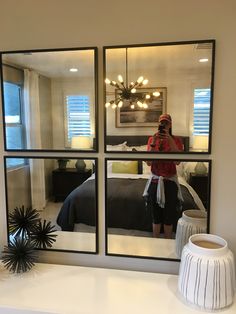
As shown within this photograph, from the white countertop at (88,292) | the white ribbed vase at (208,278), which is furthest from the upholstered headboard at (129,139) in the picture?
the white countertop at (88,292)

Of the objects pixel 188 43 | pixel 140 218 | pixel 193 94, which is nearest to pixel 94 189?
pixel 140 218

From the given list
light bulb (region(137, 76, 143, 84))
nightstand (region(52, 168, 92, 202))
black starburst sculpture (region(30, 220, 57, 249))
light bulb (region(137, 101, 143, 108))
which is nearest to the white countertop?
black starburst sculpture (region(30, 220, 57, 249))

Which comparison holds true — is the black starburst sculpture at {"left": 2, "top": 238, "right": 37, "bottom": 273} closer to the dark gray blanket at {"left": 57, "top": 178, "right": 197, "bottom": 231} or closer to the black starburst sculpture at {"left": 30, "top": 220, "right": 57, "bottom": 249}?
the black starburst sculpture at {"left": 30, "top": 220, "right": 57, "bottom": 249}

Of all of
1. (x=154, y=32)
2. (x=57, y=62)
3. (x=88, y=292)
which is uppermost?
(x=154, y=32)

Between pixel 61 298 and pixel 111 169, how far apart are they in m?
0.71

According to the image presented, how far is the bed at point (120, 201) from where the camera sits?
1564 mm

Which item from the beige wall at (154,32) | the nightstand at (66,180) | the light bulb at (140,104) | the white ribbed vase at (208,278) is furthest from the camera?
the nightstand at (66,180)

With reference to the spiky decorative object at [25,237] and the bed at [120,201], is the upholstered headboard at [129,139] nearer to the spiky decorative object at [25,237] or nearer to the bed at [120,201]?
the bed at [120,201]

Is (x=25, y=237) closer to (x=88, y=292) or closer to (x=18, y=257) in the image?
(x=18, y=257)

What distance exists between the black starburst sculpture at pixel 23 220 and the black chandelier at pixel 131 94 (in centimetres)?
80

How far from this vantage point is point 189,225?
1543mm

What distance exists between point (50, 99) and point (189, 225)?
1059 mm

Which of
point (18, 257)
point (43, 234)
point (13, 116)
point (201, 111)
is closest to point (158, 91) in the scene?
point (201, 111)

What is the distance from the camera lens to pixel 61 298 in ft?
4.50
